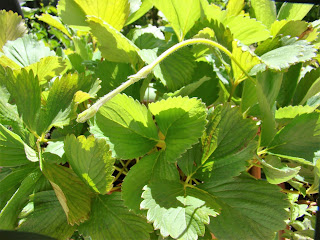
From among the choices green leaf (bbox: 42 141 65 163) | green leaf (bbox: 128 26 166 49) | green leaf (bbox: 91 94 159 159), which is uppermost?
green leaf (bbox: 128 26 166 49)

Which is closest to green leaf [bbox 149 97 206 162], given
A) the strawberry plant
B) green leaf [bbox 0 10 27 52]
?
the strawberry plant

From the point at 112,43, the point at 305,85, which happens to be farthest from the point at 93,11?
the point at 305,85

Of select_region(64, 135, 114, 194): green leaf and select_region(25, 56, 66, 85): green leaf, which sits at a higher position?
select_region(25, 56, 66, 85): green leaf

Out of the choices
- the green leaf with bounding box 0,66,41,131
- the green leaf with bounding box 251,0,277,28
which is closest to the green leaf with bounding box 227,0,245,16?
the green leaf with bounding box 251,0,277,28

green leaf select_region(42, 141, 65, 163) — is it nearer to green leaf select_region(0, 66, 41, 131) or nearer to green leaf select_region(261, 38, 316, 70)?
green leaf select_region(0, 66, 41, 131)

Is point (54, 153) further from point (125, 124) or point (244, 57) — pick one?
point (244, 57)

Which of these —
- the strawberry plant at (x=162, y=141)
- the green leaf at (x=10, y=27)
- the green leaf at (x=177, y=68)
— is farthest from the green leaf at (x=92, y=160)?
the green leaf at (x=10, y=27)

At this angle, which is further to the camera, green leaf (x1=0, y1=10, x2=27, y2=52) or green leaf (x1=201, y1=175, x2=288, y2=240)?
green leaf (x1=0, y1=10, x2=27, y2=52)
